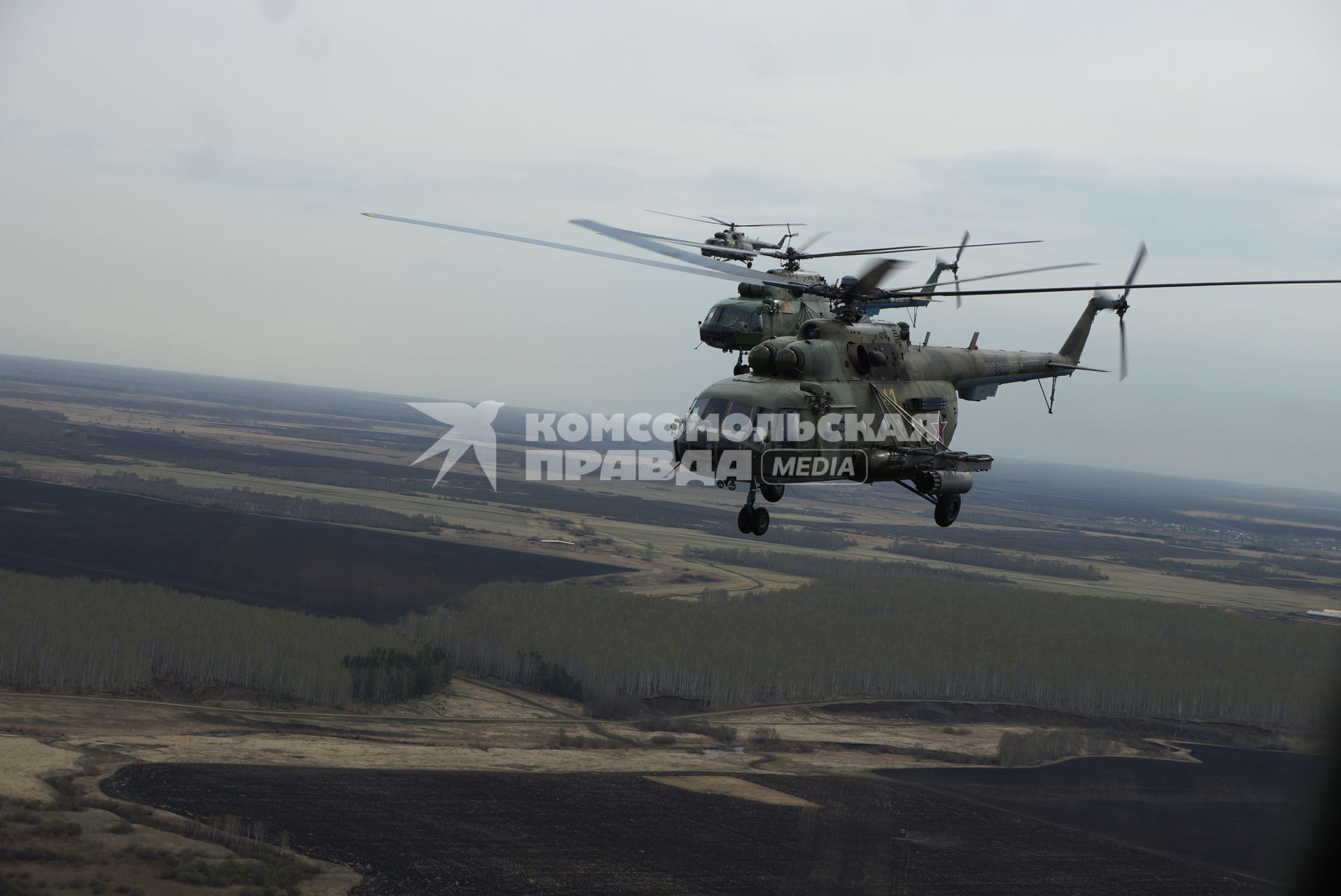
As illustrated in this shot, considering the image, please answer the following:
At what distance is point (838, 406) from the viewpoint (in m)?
29.1

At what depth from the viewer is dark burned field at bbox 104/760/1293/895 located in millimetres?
88875

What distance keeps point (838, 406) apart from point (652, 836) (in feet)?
246

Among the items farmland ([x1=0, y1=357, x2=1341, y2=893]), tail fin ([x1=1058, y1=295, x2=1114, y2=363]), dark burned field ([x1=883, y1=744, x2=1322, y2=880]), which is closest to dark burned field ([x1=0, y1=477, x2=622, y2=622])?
farmland ([x1=0, y1=357, x2=1341, y2=893])

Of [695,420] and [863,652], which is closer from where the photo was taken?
[695,420]

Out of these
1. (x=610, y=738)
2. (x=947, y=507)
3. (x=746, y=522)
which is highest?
(x=947, y=507)

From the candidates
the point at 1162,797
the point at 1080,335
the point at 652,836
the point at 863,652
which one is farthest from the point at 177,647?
the point at 1080,335

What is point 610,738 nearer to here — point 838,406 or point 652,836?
point 652,836

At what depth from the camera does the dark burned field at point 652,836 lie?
88.9m

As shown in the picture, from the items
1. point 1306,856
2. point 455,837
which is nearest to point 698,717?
point 455,837

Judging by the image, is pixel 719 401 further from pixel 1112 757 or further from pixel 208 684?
pixel 1112 757

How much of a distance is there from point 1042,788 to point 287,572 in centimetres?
11525

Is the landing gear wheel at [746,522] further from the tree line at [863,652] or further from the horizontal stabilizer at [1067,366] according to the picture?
the tree line at [863,652]

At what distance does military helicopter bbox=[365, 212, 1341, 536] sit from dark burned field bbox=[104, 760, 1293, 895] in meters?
64.1

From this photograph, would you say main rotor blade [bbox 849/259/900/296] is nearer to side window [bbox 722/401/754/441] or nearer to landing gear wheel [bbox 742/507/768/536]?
side window [bbox 722/401/754/441]
